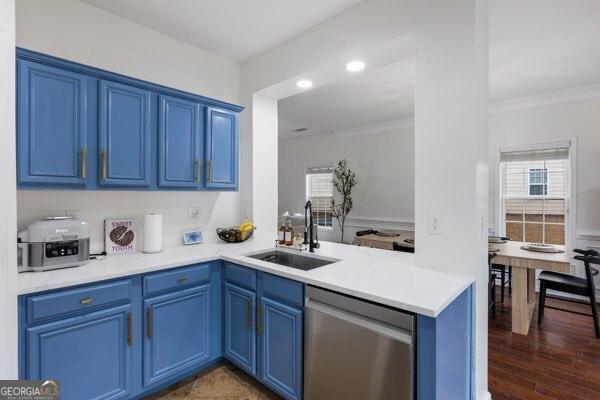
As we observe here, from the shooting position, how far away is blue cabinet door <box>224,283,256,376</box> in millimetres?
2035

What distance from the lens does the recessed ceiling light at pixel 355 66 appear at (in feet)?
7.56

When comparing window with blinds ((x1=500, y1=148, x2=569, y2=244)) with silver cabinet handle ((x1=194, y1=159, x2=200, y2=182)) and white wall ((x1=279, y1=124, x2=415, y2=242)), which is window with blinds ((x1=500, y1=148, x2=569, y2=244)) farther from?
silver cabinet handle ((x1=194, y1=159, x2=200, y2=182))

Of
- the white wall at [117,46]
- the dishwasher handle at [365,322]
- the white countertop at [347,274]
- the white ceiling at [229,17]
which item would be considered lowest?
the dishwasher handle at [365,322]

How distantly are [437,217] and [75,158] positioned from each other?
2.35 m

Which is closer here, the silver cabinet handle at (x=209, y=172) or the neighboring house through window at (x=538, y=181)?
the silver cabinet handle at (x=209, y=172)

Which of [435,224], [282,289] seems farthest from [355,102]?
[282,289]

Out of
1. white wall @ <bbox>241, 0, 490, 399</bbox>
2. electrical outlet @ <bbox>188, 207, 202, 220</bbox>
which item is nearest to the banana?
electrical outlet @ <bbox>188, 207, 202, 220</bbox>

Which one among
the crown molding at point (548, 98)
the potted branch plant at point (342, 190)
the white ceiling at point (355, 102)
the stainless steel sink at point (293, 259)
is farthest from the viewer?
the potted branch plant at point (342, 190)

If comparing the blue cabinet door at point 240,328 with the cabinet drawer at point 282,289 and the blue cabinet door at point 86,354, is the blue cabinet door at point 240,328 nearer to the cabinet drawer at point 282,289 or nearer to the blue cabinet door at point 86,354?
the cabinet drawer at point 282,289

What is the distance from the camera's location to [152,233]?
2.34 metres

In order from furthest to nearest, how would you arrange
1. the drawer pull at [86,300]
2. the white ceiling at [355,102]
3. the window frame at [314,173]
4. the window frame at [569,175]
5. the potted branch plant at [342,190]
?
the window frame at [314,173], the potted branch plant at [342,190], the window frame at [569,175], the white ceiling at [355,102], the drawer pull at [86,300]

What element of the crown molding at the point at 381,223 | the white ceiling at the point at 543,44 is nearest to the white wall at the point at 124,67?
the white ceiling at the point at 543,44

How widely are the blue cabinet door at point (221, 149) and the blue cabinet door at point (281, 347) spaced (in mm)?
1228

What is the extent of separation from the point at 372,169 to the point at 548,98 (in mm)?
2739
